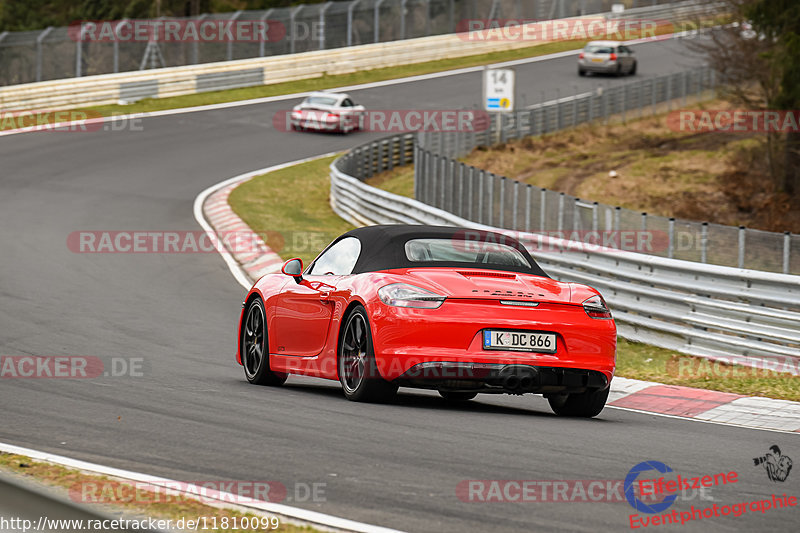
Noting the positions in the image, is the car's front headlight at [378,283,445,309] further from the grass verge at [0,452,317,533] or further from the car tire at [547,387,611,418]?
the grass verge at [0,452,317,533]

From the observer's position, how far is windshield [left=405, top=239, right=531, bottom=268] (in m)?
9.08

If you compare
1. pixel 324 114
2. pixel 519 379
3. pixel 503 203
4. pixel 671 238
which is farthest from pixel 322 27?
pixel 519 379

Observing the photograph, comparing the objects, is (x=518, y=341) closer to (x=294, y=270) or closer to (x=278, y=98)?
(x=294, y=270)

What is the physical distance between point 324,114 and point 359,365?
3160 cm

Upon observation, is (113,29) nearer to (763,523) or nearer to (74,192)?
(74,192)

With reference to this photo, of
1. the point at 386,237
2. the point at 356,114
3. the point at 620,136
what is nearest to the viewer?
the point at 386,237

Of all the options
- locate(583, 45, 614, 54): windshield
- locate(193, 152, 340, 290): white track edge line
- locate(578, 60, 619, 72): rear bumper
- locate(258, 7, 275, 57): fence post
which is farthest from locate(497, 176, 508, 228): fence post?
locate(583, 45, 614, 54): windshield

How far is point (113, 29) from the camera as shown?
4419cm

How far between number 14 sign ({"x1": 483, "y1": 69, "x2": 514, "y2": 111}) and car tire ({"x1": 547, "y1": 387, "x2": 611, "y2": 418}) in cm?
2650

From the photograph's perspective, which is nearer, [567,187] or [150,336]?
[150,336]

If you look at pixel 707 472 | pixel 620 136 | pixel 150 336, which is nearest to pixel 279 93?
pixel 620 136

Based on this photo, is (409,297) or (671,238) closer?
(409,297)

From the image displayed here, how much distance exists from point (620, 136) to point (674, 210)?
40.6ft

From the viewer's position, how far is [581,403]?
895cm
